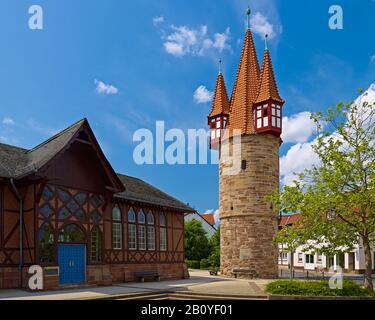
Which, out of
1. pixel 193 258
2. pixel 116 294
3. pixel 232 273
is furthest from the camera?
pixel 193 258

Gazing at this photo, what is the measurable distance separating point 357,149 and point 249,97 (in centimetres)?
1748

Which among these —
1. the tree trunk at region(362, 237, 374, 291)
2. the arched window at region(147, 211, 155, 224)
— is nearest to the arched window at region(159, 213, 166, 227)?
the arched window at region(147, 211, 155, 224)

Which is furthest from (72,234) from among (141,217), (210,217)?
(210,217)

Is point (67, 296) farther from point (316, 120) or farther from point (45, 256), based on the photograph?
point (316, 120)

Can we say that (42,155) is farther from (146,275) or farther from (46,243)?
(146,275)

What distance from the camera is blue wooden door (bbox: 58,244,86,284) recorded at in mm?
21719

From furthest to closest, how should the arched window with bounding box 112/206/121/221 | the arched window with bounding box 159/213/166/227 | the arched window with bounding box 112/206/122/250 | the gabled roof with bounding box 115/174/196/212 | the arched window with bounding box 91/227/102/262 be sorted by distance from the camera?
the arched window with bounding box 159/213/166/227 → the gabled roof with bounding box 115/174/196/212 → the arched window with bounding box 112/206/121/221 → the arched window with bounding box 112/206/122/250 → the arched window with bounding box 91/227/102/262

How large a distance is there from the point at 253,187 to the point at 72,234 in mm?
14701

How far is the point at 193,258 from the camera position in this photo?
51656 mm

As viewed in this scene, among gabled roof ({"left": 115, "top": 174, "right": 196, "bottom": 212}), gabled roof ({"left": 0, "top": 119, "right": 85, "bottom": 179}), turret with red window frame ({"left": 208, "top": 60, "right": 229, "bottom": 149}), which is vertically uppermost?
turret with red window frame ({"left": 208, "top": 60, "right": 229, "bottom": 149})

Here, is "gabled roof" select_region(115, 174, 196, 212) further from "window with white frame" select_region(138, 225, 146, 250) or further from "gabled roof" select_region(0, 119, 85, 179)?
"gabled roof" select_region(0, 119, 85, 179)
